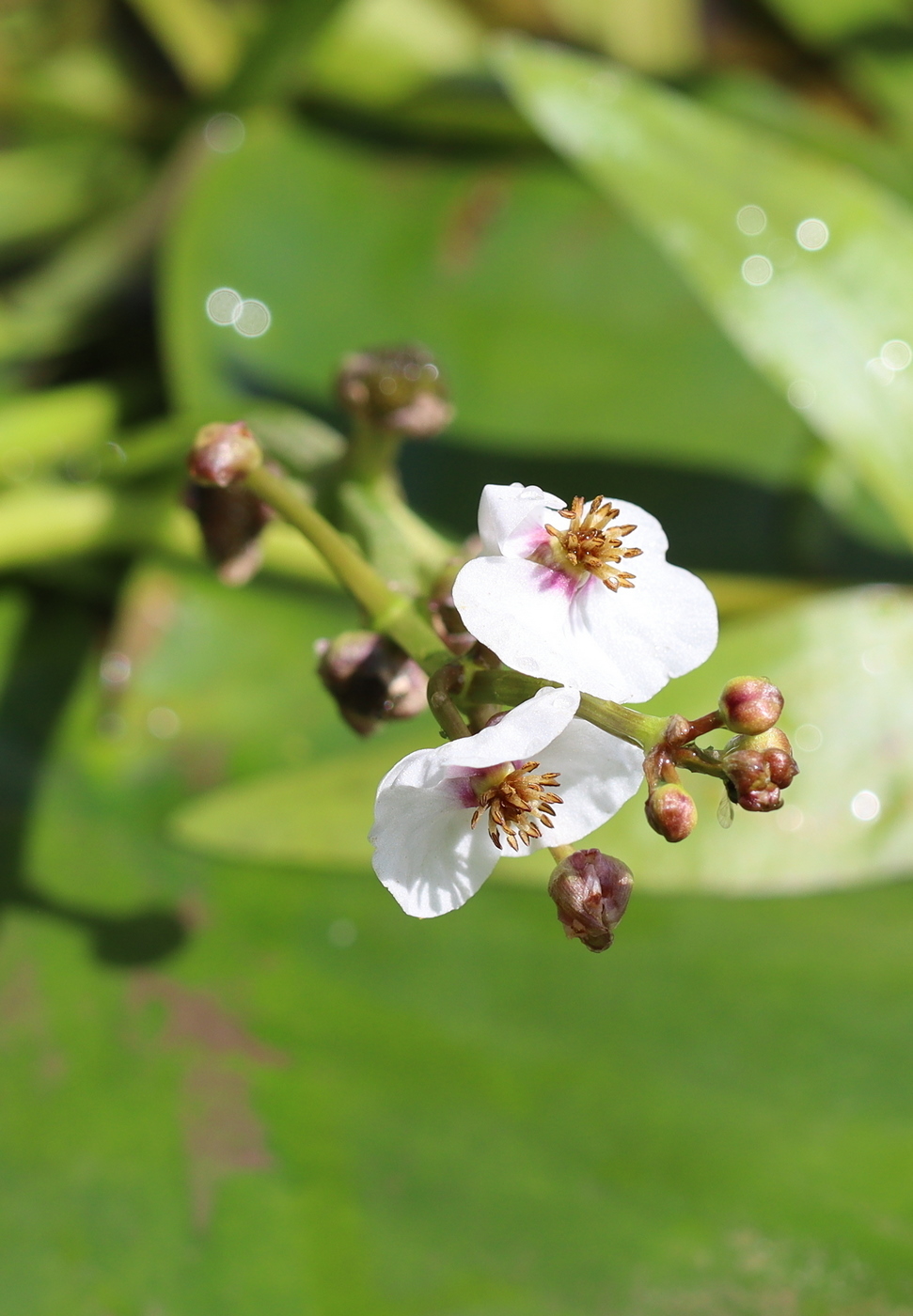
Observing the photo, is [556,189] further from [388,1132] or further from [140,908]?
[388,1132]

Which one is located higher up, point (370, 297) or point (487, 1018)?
point (370, 297)

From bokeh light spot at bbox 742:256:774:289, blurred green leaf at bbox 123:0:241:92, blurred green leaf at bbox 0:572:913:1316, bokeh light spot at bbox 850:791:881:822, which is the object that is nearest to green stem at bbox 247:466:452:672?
blurred green leaf at bbox 0:572:913:1316

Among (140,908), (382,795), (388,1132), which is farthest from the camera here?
(140,908)

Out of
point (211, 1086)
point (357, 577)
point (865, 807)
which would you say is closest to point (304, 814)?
point (211, 1086)

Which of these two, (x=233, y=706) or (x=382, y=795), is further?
(x=233, y=706)

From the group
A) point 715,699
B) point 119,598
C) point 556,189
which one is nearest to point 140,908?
point 119,598

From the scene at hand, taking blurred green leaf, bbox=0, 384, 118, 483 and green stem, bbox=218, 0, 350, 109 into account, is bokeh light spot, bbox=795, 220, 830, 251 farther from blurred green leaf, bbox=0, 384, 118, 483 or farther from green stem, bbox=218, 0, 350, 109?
blurred green leaf, bbox=0, 384, 118, 483

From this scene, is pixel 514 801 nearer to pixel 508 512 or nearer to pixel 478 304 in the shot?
pixel 508 512
